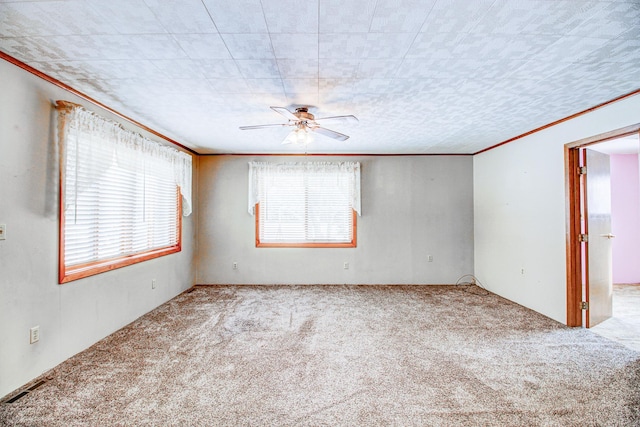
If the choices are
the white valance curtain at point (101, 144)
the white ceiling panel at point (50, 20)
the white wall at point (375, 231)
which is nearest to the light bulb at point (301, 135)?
the white ceiling panel at point (50, 20)

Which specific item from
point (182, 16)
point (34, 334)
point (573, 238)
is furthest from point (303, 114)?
point (573, 238)

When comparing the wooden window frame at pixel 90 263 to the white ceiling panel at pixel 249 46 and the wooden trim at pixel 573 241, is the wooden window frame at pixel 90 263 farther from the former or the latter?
the wooden trim at pixel 573 241

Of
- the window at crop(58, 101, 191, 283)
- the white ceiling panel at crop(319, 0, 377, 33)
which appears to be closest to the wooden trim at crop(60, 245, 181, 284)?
the window at crop(58, 101, 191, 283)

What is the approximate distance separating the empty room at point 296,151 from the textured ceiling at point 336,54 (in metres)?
0.02

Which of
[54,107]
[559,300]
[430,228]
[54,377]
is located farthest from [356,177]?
[54,377]

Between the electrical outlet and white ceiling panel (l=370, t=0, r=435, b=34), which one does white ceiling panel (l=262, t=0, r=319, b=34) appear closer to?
white ceiling panel (l=370, t=0, r=435, b=34)

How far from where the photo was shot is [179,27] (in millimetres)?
1673

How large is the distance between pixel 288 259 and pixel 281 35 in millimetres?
3880

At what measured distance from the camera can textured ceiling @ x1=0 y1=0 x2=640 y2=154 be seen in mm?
1541

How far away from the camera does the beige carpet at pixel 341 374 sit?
1824mm

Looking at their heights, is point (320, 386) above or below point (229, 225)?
below

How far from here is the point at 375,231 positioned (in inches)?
202

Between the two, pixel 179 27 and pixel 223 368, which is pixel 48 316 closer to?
pixel 223 368

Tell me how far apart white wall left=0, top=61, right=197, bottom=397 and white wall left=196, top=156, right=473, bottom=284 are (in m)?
2.37
